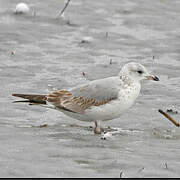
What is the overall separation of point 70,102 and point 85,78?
2.18 metres

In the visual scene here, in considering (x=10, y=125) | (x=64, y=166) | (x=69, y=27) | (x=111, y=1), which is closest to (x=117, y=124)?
(x=10, y=125)

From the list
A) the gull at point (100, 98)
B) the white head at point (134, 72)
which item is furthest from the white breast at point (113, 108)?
the white head at point (134, 72)

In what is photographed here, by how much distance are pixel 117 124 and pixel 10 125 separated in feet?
4.47

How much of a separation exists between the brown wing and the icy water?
24cm

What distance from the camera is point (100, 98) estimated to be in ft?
25.5

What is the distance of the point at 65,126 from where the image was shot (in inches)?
313

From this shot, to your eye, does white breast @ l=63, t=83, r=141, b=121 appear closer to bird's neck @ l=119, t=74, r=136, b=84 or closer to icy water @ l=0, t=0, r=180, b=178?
bird's neck @ l=119, t=74, r=136, b=84

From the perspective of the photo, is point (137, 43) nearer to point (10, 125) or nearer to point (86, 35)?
point (86, 35)

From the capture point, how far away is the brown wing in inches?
307

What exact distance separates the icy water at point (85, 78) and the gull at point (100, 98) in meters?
0.22

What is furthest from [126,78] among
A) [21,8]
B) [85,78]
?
[21,8]

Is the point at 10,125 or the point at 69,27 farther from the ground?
the point at 10,125

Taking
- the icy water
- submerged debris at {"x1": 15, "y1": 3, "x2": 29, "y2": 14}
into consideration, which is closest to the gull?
the icy water

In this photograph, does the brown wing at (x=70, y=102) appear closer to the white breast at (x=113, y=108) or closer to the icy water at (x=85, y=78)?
the white breast at (x=113, y=108)
